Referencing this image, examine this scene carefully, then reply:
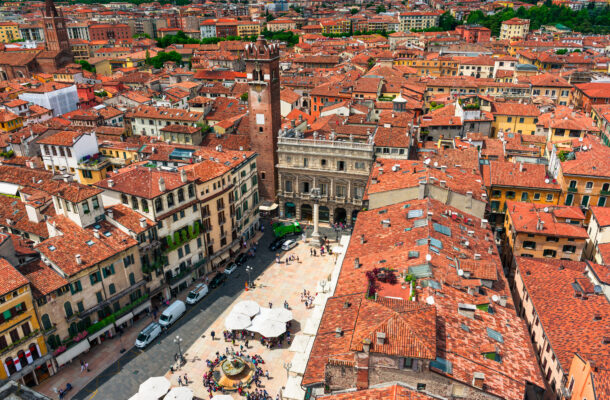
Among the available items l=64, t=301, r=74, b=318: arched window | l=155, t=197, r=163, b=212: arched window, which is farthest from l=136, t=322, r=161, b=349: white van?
l=155, t=197, r=163, b=212: arched window

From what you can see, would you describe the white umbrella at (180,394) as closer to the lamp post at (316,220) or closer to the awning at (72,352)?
the awning at (72,352)

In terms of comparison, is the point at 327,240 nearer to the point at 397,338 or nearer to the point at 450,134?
the point at 450,134

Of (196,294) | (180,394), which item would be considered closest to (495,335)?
(180,394)

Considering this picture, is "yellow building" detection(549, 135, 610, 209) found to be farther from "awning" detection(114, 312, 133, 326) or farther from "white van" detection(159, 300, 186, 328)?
"awning" detection(114, 312, 133, 326)

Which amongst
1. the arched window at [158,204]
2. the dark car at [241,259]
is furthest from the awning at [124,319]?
the dark car at [241,259]

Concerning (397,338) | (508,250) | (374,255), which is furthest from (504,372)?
(508,250)
